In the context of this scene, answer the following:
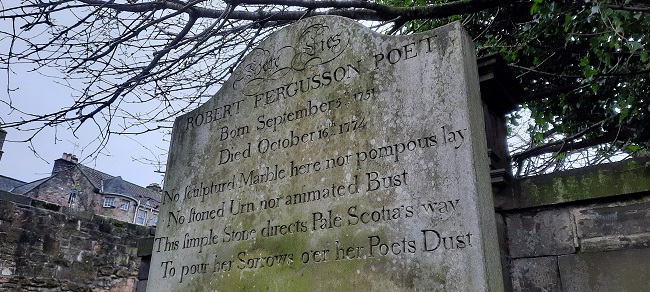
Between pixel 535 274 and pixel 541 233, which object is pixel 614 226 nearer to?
pixel 541 233

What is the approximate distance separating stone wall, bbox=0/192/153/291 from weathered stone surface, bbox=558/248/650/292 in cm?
612

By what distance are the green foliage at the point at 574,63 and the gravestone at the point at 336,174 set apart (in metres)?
1.85

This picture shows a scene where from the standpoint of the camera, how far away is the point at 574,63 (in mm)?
5453

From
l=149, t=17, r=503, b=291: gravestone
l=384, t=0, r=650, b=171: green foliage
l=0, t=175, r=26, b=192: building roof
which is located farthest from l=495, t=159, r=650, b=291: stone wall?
l=0, t=175, r=26, b=192: building roof

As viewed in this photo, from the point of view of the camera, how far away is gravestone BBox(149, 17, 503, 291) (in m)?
2.35

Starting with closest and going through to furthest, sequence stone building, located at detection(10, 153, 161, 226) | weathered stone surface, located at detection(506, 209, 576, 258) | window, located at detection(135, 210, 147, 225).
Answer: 1. weathered stone surface, located at detection(506, 209, 576, 258)
2. stone building, located at detection(10, 153, 161, 226)
3. window, located at detection(135, 210, 147, 225)

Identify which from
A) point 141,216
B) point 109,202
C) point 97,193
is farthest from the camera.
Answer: point 141,216

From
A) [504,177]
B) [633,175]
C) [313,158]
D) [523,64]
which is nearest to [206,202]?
[313,158]

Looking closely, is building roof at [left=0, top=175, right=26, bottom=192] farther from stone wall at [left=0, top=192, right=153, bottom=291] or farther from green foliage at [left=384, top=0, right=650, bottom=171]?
green foliage at [left=384, top=0, right=650, bottom=171]

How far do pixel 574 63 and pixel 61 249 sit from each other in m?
8.02

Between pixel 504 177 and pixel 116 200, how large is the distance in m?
28.8

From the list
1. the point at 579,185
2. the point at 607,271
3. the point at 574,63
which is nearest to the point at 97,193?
the point at 574,63

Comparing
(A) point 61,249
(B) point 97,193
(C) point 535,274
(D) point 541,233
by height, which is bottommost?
(C) point 535,274

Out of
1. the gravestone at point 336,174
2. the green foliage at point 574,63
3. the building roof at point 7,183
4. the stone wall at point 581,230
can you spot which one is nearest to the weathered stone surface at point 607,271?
the stone wall at point 581,230
